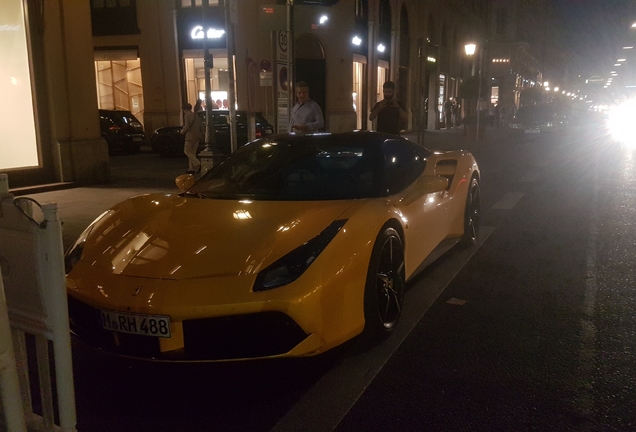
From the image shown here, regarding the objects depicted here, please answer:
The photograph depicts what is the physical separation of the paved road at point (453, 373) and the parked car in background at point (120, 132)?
17277 millimetres

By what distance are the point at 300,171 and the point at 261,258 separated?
1.45m

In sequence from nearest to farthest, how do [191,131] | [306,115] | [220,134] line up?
[306,115] < [191,131] < [220,134]

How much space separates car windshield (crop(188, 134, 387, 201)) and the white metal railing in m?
1.96

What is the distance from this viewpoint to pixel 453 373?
3.24m

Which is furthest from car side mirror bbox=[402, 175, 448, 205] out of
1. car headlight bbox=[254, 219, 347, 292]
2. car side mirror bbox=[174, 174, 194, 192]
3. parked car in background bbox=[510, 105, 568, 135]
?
parked car in background bbox=[510, 105, 568, 135]

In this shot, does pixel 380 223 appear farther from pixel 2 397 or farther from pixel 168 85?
pixel 168 85

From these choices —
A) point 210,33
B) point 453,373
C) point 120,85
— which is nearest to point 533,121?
point 210,33

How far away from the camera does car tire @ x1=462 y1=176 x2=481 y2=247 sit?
5.96 metres

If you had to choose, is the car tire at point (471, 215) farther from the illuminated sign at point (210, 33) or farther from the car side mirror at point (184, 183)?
the illuminated sign at point (210, 33)

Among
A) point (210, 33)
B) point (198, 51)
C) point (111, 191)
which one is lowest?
point (111, 191)

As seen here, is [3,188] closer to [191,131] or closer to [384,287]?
[384,287]

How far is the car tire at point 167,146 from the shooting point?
1891 centimetres

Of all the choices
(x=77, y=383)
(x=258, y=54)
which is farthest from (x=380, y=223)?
(x=258, y=54)

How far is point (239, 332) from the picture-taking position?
282 cm
